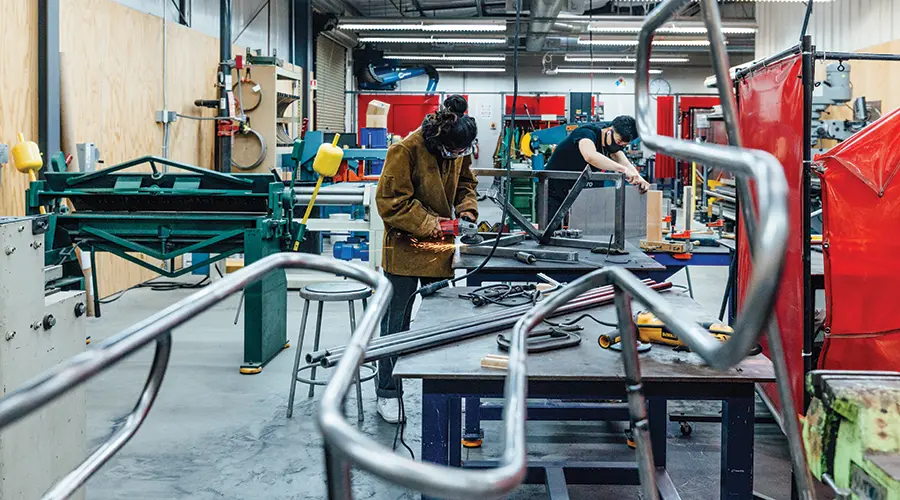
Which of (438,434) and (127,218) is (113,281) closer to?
(127,218)

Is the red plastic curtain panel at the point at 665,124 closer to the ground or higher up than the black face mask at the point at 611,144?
higher up

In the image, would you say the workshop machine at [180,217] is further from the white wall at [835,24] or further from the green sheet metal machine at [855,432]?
the white wall at [835,24]

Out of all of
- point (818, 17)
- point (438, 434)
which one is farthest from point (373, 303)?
point (818, 17)

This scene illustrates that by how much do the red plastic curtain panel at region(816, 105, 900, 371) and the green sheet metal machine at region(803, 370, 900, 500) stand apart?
1.37 metres

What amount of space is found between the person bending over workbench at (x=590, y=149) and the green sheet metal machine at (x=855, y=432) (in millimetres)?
3189

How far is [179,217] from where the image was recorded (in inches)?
170

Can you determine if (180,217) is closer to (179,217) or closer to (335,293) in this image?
(179,217)

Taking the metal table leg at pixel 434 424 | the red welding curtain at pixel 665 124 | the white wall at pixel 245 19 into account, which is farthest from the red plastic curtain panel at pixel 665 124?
the metal table leg at pixel 434 424

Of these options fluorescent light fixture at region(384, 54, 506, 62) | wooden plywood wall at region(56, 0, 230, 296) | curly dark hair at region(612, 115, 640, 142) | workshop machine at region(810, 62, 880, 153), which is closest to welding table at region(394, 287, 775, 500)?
curly dark hair at region(612, 115, 640, 142)

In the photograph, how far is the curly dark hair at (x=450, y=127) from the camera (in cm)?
345

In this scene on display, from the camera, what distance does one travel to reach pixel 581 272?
341cm

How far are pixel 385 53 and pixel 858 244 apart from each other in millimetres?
14610

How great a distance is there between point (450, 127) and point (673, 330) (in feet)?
8.39

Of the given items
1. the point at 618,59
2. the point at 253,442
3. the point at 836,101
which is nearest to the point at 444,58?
the point at 618,59
